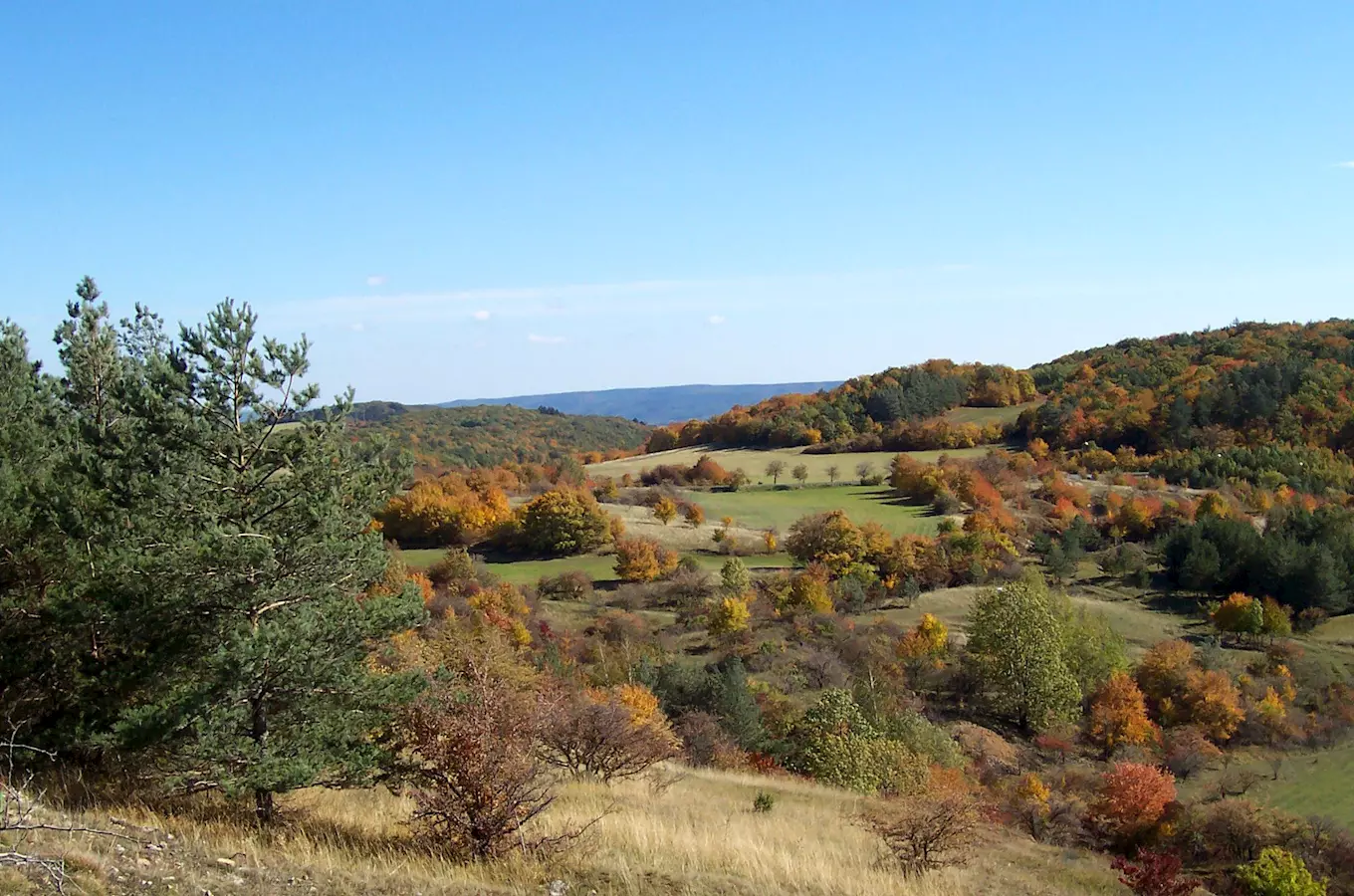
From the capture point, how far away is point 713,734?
3195 cm

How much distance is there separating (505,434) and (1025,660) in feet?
406

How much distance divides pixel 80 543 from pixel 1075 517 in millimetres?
77585

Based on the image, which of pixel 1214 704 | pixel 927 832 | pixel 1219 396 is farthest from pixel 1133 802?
pixel 1219 396

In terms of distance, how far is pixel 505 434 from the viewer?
6181 inches

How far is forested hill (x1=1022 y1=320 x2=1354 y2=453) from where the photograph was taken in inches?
3984

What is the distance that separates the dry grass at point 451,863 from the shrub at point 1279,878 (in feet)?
32.9

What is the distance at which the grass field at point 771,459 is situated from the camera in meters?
101

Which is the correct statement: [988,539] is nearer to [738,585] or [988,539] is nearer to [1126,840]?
[738,585]

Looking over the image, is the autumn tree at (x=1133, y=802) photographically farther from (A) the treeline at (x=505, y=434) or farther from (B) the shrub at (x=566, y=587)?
(A) the treeline at (x=505, y=434)

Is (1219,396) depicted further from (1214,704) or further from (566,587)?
(566,587)

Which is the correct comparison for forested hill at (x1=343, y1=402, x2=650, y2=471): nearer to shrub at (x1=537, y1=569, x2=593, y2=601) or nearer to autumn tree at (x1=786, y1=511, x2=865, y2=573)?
shrub at (x1=537, y1=569, x2=593, y2=601)

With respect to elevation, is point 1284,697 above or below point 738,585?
below

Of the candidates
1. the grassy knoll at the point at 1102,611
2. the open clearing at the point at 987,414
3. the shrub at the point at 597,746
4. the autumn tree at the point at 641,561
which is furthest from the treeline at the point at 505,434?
the shrub at the point at 597,746

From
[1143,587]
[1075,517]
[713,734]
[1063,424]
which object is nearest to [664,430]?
[1063,424]
